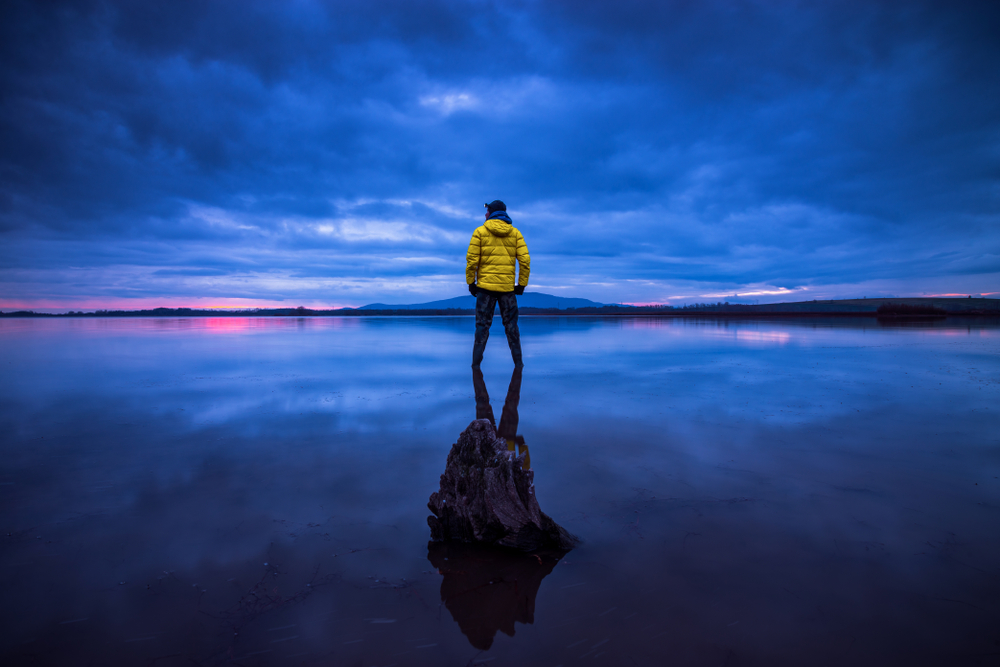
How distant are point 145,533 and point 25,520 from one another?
3.20 ft

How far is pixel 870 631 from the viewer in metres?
1.96

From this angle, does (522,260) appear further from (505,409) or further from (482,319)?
(505,409)

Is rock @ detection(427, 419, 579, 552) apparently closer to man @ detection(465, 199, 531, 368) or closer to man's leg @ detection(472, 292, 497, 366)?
man @ detection(465, 199, 531, 368)

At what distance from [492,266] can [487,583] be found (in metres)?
4.20

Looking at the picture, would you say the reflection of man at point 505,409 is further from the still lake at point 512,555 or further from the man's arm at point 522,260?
the man's arm at point 522,260

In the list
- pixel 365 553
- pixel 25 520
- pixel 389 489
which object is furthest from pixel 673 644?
pixel 25 520

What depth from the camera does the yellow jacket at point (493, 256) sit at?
5801mm

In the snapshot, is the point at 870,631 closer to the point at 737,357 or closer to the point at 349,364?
the point at 349,364

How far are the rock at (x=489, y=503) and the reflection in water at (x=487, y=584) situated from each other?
0.08 metres

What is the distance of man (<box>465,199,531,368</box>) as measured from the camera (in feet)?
19.1

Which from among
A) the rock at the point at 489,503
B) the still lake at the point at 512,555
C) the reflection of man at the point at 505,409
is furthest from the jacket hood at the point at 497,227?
the rock at the point at 489,503

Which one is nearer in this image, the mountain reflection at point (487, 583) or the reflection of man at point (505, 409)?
the mountain reflection at point (487, 583)

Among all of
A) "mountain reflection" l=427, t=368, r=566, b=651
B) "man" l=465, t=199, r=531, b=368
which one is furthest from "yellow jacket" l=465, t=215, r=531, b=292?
"mountain reflection" l=427, t=368, r=566, b=651

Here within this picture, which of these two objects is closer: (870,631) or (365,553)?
(870,631)
